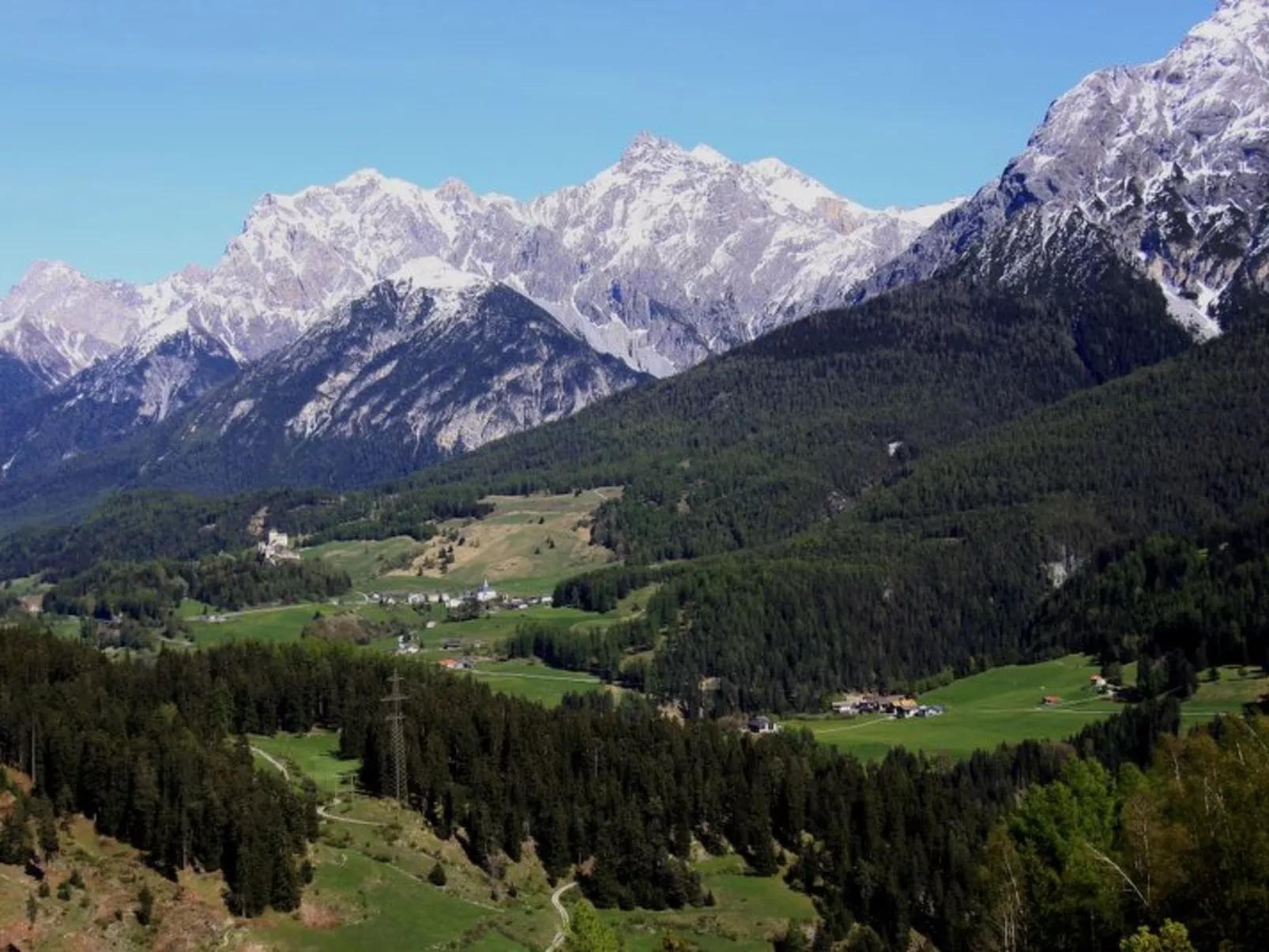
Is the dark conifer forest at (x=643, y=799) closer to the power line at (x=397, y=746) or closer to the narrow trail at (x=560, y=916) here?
the power line at (x=397, y=746)

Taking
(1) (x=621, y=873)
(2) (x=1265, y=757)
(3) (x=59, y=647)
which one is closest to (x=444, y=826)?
(1) (x=621, y=873)

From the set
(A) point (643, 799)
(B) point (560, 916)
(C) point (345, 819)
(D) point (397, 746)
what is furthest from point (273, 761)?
(B) point (560, 916)

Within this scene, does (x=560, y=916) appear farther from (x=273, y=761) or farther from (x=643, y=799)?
(x=273, y=761)

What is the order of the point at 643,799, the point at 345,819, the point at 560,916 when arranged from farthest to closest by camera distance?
the point at 643,799 → the point at 345,819 → the point at 560,916

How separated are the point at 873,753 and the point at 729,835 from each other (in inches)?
2255

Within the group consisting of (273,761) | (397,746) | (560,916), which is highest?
(397,746)

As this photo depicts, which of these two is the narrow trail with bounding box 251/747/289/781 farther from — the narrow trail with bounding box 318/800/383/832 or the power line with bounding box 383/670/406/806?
the power line with bounding box 383/670/406/806

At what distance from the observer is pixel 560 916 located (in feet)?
401

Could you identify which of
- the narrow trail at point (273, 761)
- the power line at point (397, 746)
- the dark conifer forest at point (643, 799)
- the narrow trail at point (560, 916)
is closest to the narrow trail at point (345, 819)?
the dark conifer forest at point (643, 799)

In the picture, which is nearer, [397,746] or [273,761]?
[397,746]

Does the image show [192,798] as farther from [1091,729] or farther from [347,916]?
[1091,729]

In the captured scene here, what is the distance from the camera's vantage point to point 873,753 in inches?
7844

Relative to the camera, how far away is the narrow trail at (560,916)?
376ft

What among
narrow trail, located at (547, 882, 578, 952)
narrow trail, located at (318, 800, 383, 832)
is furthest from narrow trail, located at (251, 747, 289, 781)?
narrow trail, located at (547, 882, 578, 952)
